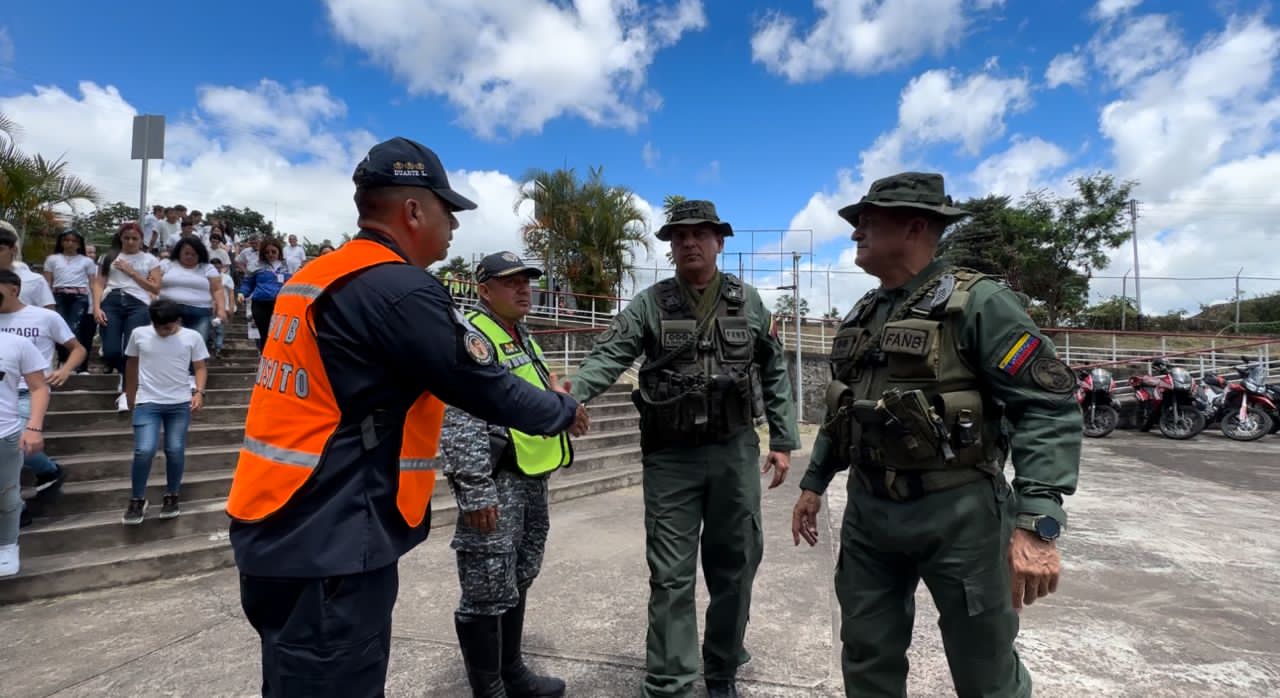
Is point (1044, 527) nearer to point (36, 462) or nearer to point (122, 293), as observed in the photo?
point (36, 462)

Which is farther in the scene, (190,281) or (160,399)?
(190,281)

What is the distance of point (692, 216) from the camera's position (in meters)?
2.71

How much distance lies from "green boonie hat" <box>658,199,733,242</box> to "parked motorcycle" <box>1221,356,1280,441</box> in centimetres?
1187

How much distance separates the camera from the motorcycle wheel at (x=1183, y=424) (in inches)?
401

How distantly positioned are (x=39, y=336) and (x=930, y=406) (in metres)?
5.00

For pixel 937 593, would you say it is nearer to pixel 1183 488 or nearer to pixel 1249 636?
pixel 1249 636

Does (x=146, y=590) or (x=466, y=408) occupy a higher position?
(x=466, y=408)

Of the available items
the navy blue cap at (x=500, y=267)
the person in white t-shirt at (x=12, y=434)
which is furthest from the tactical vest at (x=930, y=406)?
the person in white t-shirt at (x=12, y=434)

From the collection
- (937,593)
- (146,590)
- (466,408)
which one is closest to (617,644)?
(937,593)

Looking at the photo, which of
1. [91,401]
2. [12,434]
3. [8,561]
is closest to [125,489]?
[8,561]

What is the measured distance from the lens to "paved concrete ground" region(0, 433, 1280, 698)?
268 cm

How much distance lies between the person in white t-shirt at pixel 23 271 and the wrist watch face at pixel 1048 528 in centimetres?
583

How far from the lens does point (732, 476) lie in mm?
2604

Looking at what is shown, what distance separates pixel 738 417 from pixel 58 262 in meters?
6.89
